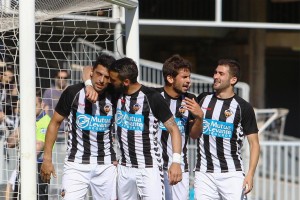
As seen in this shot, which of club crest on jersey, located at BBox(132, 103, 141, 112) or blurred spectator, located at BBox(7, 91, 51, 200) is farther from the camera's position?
blurred spectator, located at BBox(7, 91, 51, 200)

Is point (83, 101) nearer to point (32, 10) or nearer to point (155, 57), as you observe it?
point (32, 10)

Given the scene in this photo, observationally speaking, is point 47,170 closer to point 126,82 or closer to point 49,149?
point 49,149

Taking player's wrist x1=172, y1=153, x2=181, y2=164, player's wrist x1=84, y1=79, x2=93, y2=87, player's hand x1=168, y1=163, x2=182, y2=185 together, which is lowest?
player's hand x1=168, y1=163, x2=182, y2=185

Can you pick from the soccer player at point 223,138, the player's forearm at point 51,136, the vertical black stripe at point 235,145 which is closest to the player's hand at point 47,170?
the player's forearm at point 51,136

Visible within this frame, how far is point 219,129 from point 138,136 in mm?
895

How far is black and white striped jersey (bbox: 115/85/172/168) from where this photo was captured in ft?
26.2

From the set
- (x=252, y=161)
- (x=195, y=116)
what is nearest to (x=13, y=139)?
(x=195, y=116)

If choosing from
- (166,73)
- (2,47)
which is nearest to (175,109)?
(166,73)

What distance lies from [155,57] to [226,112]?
11.5 metres

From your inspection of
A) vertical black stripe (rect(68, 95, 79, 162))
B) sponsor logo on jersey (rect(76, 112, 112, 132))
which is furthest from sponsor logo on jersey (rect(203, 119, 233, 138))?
vertical black stripe (rect(68, 95, 79, 162))

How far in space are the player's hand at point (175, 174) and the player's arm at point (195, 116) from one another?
0.53 metres

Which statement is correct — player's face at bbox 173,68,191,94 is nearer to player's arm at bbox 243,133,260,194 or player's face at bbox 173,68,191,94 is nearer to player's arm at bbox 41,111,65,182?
player's arm at bbox 243,133,260,194

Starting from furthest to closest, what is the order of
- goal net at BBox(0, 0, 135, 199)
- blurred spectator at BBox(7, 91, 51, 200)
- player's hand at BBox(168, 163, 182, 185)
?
blurred spectator at BBox(7, 91, 51, 200)
goal net at BBox(0, 0, 135, 199)
player's hand at BBox(168, 163, 182, 185)

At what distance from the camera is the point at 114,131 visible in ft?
28.3
